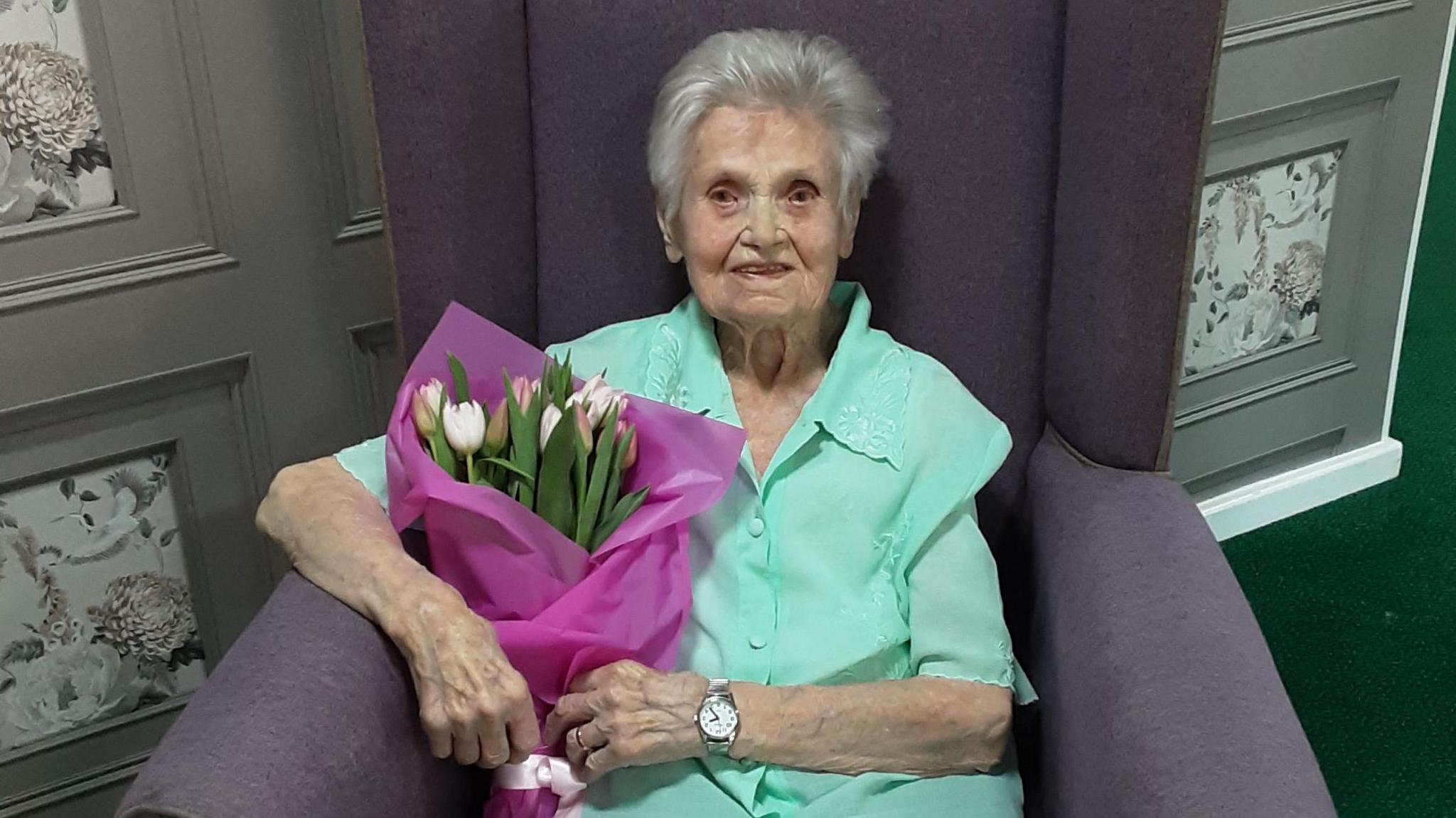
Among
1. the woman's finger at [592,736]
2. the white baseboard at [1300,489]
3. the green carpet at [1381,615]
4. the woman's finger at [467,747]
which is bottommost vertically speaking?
the green carpet at [1381,615]

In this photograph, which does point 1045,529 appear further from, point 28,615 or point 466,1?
point 28,615

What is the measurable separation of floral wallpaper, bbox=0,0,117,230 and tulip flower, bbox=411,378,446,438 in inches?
26.1

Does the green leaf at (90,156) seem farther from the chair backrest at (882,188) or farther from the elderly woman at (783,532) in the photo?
the elderly woman at (783,532)

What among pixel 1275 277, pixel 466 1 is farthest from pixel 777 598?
pixel 1275 277

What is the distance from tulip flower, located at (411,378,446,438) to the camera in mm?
1129

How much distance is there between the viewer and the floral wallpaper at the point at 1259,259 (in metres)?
2.13

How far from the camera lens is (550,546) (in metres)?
1.12

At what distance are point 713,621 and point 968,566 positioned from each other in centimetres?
25

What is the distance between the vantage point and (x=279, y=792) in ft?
3.16

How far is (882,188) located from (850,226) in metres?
0.13

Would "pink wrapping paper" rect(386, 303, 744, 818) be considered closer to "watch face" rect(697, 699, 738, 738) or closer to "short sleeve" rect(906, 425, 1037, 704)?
"watch face" rect(697, 699, 738, 738)

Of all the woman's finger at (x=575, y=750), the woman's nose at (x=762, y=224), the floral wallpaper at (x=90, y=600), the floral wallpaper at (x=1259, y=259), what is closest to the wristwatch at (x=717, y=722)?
the woman's finger at (x=575, y=750)

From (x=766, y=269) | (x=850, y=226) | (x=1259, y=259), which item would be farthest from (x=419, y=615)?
(x=1259, y=259)

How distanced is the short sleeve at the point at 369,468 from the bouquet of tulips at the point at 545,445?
0.13m
